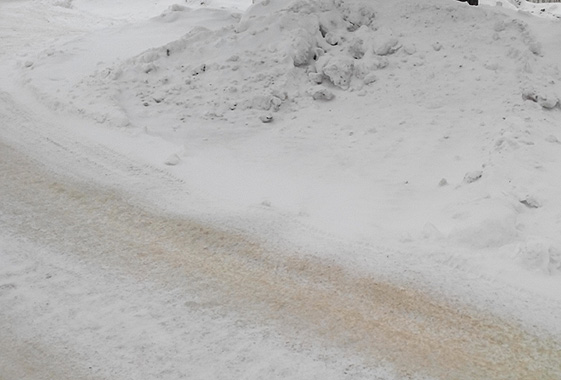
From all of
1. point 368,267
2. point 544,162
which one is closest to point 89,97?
point 368,267

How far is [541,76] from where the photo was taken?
716cm

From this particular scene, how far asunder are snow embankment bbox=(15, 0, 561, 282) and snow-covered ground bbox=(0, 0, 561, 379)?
0.02 metres

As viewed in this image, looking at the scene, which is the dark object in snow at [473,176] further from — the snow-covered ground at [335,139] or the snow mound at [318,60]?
the snow mound at [318,60]

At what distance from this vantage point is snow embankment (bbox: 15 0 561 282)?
5.06 meters

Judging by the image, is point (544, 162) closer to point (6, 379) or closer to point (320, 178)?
point (320, 178)

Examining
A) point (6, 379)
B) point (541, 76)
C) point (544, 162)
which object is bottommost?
point (6, 379)

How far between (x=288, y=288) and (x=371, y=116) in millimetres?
3368

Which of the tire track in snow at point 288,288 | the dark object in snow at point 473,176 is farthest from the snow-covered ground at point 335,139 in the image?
the tire track in snow at point 288,288

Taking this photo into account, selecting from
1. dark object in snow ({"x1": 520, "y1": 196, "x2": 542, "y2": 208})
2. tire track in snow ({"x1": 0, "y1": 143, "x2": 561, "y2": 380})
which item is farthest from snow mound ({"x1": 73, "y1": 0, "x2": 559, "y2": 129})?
tire track in snow ({"x1": 0, "y1": 143, "x2": 561, "y2": 380})

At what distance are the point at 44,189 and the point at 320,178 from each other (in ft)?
8.59

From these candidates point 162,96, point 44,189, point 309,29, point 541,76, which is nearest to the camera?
point 44,189

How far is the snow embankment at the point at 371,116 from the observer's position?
16.6 feet

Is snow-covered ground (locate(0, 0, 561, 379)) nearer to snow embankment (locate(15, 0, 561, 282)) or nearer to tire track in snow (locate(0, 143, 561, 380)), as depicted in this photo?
snow embankment (locate(15, 0, 561, 282))

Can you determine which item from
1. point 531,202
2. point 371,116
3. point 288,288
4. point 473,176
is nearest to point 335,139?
point 371,116
